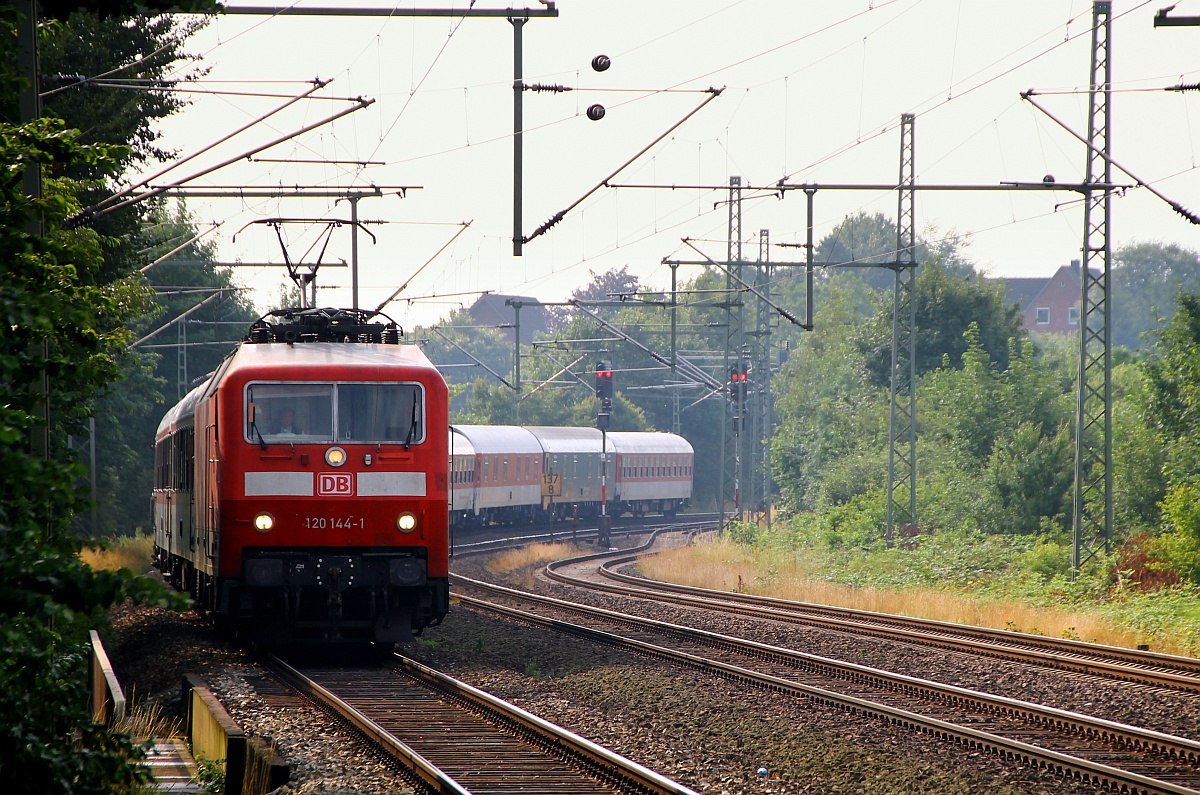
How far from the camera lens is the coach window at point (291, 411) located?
13.9m

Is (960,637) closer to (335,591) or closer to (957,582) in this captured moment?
(957,582)

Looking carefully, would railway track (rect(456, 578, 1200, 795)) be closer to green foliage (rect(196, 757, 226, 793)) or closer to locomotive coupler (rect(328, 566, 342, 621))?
locomotive coupler (rect(328, 566, 342, 621))

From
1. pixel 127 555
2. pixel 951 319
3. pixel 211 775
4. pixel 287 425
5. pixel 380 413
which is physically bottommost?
pixel 127 555

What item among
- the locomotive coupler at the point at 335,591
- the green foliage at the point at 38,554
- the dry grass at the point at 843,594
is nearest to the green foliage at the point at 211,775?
the green foliage at the point at 38,554

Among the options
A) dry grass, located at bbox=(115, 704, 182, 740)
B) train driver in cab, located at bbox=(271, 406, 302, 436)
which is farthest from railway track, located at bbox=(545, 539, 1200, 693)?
dry grass, located at bbox=(115, 704, 182, 740)

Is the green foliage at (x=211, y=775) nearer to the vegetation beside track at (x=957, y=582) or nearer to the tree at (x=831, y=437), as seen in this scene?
the vegetation beside track at (x=957, y=582)

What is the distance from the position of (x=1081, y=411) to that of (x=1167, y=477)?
7.42 meters

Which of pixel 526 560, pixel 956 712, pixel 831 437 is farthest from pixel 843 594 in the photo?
pixel 831 437

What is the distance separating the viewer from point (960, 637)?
59.7 feet

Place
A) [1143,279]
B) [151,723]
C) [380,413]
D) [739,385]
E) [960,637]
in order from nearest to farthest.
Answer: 1. [151,723]
2. [380,413]
3. [960,637]
4. [739,385]
5. [1143,279]

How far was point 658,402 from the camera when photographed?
85.4m

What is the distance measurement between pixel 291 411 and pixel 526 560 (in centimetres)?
2197

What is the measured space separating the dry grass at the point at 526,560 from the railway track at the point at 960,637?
194 cm

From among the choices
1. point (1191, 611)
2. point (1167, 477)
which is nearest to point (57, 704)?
point (1191, 611)
